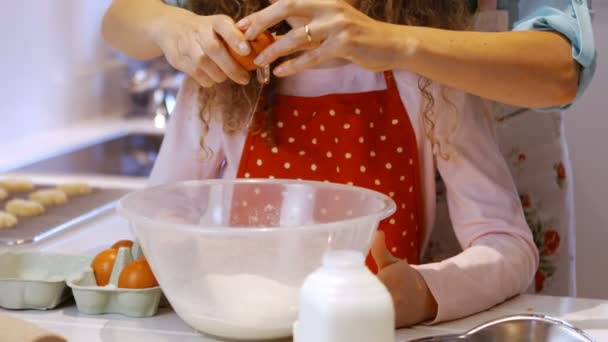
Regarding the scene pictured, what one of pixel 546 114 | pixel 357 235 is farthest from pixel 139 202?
pixel 546 114

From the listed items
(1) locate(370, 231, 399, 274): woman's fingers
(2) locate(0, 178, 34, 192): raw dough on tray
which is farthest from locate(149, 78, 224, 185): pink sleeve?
(2) locate(0, 178, 34, 192): raw dough on tray

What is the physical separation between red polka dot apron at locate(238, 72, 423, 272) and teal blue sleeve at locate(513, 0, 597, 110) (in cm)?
22

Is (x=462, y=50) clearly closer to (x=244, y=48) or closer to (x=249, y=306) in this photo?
(x=244, y=48)

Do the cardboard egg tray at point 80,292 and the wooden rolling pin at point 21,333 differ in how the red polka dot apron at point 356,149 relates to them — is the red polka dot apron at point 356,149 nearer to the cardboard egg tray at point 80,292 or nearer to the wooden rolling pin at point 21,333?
the cardboard egg tray at point 80,292

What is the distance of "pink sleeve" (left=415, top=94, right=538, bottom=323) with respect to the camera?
1.05 m

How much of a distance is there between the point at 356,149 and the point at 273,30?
21cm

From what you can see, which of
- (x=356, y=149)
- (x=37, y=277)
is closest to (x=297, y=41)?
(x=356, y=149)

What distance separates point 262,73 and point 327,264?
0.54m

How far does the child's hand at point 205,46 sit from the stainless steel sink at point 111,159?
98 cm

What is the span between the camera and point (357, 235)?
2.93 ft

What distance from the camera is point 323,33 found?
0.97 metres

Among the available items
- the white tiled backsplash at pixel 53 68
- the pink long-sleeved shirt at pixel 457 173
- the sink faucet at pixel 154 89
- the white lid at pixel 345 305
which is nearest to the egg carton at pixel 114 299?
the pink long-sleeved shirt at pixel 457 173

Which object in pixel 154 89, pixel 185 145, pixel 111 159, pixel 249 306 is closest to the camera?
pixel 249 306

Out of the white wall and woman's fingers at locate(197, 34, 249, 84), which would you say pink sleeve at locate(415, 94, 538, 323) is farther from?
the white wall
